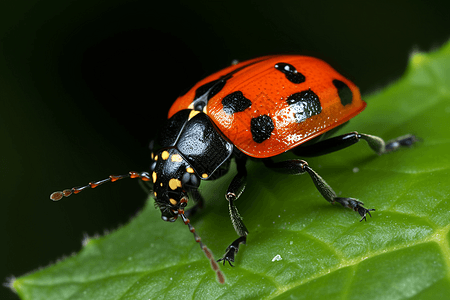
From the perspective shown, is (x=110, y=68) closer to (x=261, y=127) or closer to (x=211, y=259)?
(x=261, y=127)

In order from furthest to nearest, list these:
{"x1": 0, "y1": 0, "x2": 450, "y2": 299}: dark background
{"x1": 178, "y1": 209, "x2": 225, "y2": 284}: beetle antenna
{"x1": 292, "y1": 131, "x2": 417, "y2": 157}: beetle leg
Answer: {"x1": 0, "y1": 0, "x2": 450, "y2": 299}: dark background
{"x1": 292, "y1": 131, "x2": 417, "y2": 157}: beetle leg
{"x1": 178, "y1": 209, "x2": 225, "y2": 284}: beetle antenna

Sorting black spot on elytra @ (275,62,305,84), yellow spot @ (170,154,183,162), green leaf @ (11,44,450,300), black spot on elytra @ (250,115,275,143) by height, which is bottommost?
green leaf @ (11,44,450,300)

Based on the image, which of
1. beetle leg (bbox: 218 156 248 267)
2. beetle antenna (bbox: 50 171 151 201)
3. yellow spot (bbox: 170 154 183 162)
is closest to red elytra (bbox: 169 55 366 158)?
beetle leg (bbox: 218 156 248 267)

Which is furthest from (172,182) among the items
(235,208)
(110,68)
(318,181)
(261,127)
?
(110,68)

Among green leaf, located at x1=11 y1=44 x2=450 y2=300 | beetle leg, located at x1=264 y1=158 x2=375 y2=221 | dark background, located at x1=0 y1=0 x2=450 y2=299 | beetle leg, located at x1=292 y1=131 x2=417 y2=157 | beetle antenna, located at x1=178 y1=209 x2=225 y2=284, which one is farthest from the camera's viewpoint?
dark background, located at x1=0 y1=0 x2=450 y2=299

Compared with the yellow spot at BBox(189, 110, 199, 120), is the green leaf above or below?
below

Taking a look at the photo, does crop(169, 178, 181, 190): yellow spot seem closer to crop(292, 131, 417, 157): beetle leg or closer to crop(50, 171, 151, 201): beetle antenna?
crop(50, 171, 151, 201): beetle antenna
